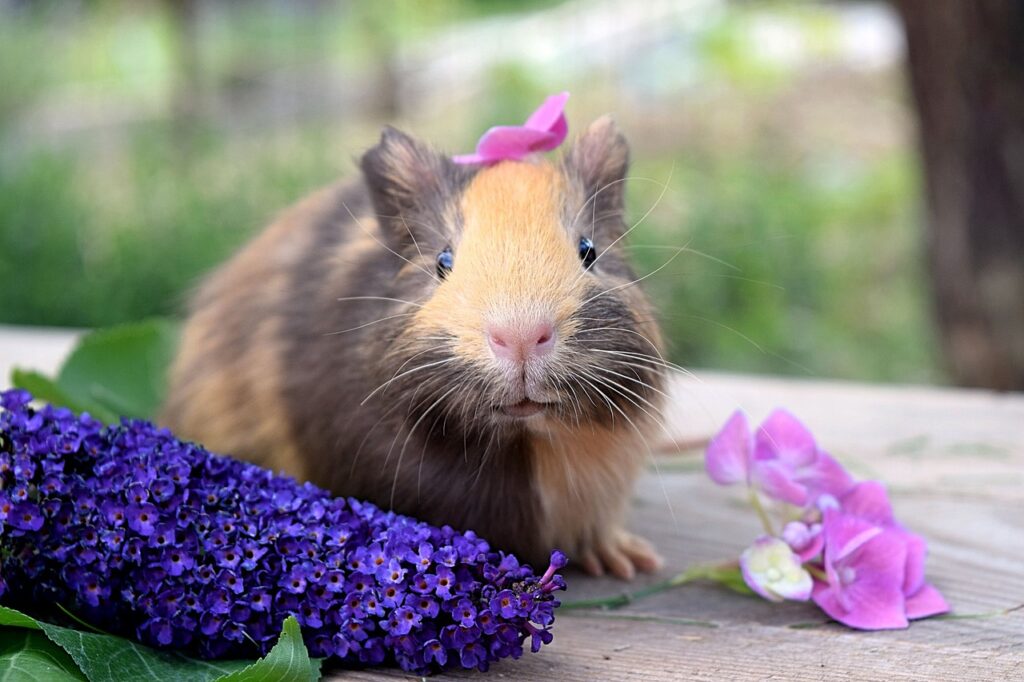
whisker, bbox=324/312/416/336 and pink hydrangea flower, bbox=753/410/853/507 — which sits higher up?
whisker, bbox=324/312/416/336

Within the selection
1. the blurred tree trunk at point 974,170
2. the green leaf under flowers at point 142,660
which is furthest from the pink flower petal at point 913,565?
the blurred tree trunk at point 974,170

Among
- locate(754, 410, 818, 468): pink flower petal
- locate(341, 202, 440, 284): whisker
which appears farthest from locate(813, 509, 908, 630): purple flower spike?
locate(341, 202, 440, 284): whisker

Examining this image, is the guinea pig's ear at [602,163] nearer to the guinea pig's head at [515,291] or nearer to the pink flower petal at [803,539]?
the guinea pig's head at [515,291]

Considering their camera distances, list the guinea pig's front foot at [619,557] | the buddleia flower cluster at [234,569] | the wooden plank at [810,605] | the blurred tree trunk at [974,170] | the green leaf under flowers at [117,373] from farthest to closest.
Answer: the blurred tree trunk at [974,170], the green leaf under flowers at [117,373], the guinea pig's front foot at [619,557], the wooden plank at [810,605], the buddleia flower cluster at [234,569]

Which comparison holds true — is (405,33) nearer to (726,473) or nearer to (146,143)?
(146,143)

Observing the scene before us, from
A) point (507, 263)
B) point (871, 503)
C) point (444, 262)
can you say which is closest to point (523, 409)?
point (507, 263)

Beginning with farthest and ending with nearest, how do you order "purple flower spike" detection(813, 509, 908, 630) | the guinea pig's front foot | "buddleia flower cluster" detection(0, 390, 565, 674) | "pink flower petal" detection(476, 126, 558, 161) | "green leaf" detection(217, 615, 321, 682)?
the guinea pig's front foot → "pink flower petal" detection(476, 126, 558, 161) → "purple flower spike" detection(813, 509, 908, 630) → "buddleia flower cluster" detection(0, 390, 565, 674) → "green leaf" detection(217, 615, 321, 682)

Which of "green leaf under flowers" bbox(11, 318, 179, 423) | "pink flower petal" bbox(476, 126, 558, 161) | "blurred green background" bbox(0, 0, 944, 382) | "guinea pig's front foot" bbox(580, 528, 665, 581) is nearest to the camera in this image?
"pink flower petal" bbox(476, 126, 558, 161)

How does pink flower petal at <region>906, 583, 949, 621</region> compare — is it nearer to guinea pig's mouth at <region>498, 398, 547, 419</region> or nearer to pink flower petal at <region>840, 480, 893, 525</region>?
pink flower petal at <region>840, 480, 893, 525</region>
